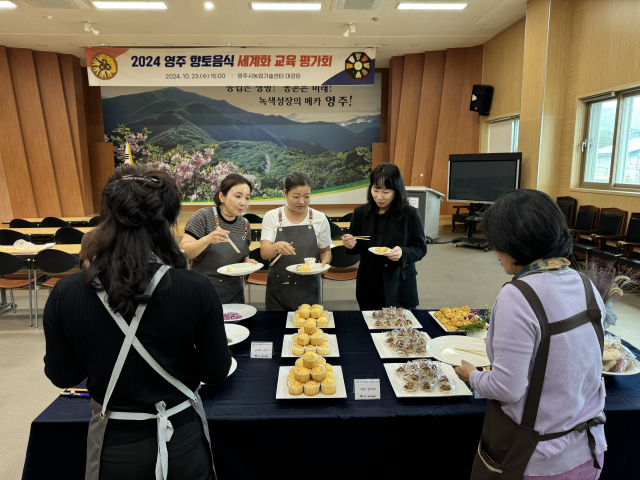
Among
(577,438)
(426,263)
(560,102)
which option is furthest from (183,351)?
(560,102)

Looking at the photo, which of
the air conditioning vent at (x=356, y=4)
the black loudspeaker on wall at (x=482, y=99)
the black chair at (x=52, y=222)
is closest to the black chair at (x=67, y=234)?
the black chair at (x=52, y=222)

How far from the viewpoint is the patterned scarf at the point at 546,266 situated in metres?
1.08

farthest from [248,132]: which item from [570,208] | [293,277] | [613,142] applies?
[293,277]

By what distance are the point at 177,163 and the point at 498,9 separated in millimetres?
7611

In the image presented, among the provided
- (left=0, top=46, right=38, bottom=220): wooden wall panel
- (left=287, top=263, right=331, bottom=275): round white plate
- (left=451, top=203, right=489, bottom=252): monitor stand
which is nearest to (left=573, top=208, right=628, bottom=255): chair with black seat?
(left=451, top=203, right=489, bottom=252): monitor stand

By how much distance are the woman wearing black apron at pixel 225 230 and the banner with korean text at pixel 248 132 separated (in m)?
7.65

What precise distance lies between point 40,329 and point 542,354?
15.6ft

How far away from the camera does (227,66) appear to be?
775 centimetres

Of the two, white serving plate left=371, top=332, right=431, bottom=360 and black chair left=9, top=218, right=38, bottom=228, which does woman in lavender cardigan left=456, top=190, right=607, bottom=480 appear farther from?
black chair left=9, top=218, right=38, bottom=228

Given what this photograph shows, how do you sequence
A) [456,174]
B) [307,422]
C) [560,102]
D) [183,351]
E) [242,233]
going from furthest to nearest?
[456,174] < [560,102] < [242,233] < [307,422] < [183,351]

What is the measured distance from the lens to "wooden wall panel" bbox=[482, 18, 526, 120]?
7.58 m

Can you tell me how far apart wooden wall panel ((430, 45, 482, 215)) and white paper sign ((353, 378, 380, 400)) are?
28.3 feet

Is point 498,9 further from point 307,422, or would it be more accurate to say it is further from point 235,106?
point 307,422

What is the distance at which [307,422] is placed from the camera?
1380 millimetres
